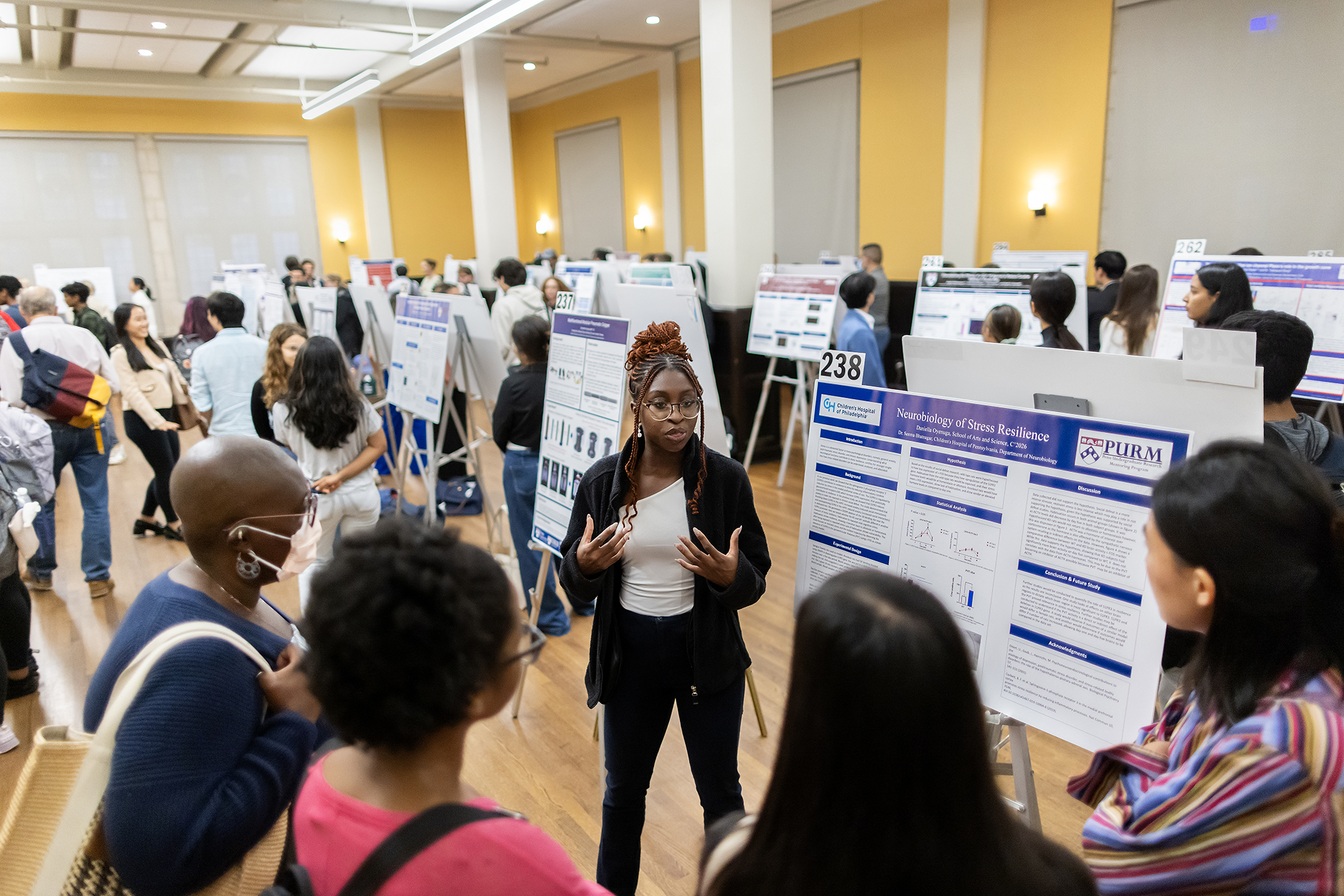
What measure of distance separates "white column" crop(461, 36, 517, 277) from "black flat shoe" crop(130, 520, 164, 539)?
21.9 feet

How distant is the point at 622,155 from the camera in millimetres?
13953

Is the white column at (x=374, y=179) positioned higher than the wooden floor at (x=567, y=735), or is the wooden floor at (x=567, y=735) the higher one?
the white column at (x=374, y=179)

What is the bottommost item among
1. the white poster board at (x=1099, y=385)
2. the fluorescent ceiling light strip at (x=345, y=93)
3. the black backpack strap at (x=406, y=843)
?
the black backpack strap at (x=406, y=843)

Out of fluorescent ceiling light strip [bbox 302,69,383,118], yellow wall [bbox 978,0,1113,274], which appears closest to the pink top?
yellow wall [bbox 978,0,1113,274]

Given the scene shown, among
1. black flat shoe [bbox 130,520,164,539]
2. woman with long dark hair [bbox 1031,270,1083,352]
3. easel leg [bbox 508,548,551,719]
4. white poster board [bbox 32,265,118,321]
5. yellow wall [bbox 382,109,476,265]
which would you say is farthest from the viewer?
yellow wall [bbox 382,109,476,265]

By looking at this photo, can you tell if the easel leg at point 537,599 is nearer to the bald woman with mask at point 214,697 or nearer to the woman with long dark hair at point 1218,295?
the bald woman with mask at point 214,697

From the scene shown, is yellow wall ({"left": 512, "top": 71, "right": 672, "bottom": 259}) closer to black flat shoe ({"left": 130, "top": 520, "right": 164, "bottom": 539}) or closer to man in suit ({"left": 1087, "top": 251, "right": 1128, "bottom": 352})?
man in suit ({"left": 1087, "top": 251, "right": 1128, "bottom": 352})

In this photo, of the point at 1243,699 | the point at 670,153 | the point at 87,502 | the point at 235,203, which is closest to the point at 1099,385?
the point at 1243,699

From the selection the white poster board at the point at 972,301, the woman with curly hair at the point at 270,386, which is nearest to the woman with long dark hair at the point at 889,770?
the woman with curly hair at the point at 270,386

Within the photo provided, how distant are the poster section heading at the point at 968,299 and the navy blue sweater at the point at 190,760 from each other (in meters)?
4.76

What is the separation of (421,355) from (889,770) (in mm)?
4341

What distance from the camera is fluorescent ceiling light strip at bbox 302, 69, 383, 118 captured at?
1023 centimetres

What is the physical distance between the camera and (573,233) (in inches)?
618

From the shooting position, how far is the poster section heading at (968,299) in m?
5.33
